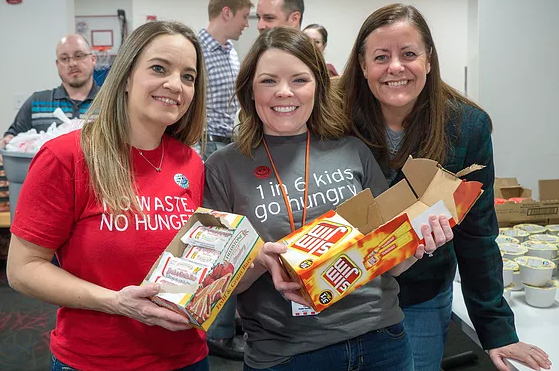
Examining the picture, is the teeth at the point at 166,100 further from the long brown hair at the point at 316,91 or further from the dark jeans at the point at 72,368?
the dark jeans at the point at 72,368

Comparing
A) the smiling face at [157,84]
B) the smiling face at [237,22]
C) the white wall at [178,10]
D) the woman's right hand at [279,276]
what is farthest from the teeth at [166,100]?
the white wall at [178,10]

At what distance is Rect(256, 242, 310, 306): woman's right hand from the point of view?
1.09m

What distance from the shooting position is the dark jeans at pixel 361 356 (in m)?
1.18

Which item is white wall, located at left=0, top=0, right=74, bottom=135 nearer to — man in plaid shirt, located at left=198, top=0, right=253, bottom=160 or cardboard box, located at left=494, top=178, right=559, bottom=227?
man in plaid shirt, located at left=198, top=0, right=253, bottom=160

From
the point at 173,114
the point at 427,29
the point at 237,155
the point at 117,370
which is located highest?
the point at 427,29

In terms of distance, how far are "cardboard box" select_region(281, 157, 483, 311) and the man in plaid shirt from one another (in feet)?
6.22

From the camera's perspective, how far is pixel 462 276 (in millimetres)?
Result: 1530

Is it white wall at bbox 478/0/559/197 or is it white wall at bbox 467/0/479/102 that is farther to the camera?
white wall at bbox 467/0/479/102

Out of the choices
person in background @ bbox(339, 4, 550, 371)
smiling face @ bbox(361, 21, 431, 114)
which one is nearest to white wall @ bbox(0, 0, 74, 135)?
person in background @ bbox(339, 4, 550, 371)

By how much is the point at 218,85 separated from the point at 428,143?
196cm

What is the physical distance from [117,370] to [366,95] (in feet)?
3.50

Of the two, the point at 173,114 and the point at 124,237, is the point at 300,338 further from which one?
the point at 173,114

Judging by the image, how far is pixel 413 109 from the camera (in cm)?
150

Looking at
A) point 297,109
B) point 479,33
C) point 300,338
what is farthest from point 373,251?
point 479,33
